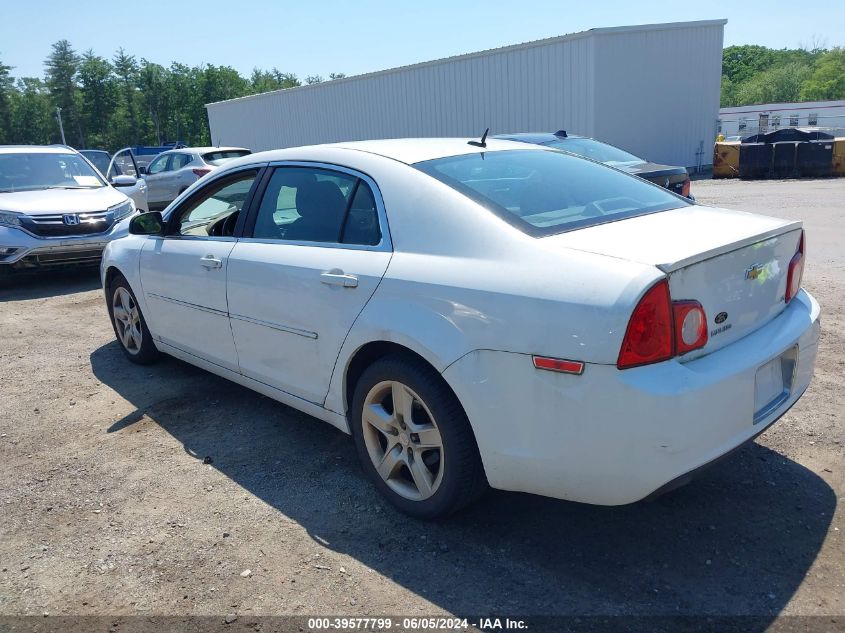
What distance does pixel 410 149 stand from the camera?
3.45 m

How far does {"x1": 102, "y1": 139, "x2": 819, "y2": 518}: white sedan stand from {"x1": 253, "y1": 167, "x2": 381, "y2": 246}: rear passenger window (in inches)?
0.5

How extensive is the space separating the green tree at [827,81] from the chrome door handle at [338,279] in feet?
328

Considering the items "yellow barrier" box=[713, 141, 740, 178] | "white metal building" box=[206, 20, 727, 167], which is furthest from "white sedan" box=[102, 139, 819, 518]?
"yellow barrier" box=[713, 141, 740, 178]

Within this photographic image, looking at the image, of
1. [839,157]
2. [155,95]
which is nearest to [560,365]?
[839,157]

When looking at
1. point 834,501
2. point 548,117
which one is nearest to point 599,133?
point 548,117

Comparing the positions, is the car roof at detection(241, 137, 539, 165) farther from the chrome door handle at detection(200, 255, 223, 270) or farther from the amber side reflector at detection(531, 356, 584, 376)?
Answer: the amber side reflector at detection(531, 356, 584, 376)

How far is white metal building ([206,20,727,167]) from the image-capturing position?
1942 cm

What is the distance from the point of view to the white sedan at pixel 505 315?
7.52 ft

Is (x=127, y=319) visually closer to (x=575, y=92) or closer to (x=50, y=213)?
(x=50, y=213)

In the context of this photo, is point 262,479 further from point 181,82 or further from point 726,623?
point 181,82

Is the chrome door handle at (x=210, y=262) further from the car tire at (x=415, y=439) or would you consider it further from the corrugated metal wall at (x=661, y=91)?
the corrugated metal wall at (x=661, y=91)

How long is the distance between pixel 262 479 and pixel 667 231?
2.32 m

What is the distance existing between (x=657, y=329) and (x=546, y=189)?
1146 mm

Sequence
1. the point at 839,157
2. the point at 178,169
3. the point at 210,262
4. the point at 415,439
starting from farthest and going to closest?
the point at 839,157
the point at 178,169
the point at 210,262
the point at 415,439
